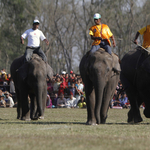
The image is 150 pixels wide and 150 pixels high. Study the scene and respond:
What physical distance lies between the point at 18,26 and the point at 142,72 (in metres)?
43.2

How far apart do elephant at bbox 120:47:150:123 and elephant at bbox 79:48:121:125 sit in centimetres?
74

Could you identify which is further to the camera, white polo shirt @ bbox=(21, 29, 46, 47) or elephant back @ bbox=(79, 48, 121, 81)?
white polo shirt @ bbox=(21, 29, 46, 47)

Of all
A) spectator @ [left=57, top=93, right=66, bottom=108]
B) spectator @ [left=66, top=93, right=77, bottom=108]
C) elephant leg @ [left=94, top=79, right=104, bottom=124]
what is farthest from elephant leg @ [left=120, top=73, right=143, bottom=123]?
spectator @ [left=57, top=93, right=66, bottom=108]

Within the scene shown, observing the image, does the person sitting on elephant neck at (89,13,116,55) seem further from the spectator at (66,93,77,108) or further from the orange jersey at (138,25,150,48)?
the spectator at (66,93,77,108)

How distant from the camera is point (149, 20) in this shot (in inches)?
2093

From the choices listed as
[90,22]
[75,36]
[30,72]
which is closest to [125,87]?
[30,72]

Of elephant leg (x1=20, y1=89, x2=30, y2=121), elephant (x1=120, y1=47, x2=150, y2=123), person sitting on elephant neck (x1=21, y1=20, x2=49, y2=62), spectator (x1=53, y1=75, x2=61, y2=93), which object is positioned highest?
person sitting on elephant neck (x1=21, y1=20, x2=49, y2=62)

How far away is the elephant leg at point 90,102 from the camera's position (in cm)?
1035

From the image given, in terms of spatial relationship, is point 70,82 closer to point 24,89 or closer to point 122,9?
point 24,89

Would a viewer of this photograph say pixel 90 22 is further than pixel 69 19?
No

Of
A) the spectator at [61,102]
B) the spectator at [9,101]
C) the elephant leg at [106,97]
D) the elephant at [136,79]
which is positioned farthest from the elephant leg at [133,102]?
the spectator at [9,101]

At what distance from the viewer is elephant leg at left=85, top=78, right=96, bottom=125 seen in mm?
10352

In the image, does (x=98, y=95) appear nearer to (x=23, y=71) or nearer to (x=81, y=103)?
→ (x=23, y=71)

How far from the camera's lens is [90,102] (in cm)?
1052
